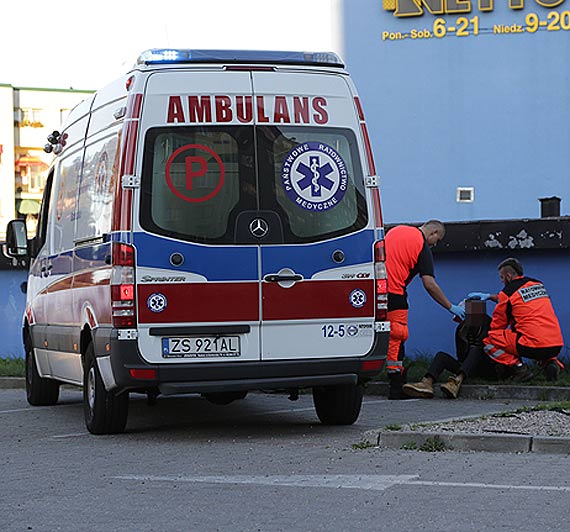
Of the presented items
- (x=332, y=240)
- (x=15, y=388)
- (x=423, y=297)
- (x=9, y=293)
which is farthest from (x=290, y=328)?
(x=9, y=293)

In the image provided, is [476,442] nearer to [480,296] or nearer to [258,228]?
[258,228]

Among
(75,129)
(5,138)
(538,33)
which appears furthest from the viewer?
(5,138)

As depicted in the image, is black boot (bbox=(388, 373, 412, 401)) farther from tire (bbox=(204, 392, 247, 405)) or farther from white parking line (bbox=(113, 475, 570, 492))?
white parking line (bbox=(113, 475, 570, 492))

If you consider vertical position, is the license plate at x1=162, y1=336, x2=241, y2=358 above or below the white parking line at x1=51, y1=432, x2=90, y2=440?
above

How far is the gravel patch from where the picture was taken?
29.0 feet

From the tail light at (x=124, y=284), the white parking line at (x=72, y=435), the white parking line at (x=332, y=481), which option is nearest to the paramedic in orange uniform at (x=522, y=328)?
the white parking line at (x=72, y=435)

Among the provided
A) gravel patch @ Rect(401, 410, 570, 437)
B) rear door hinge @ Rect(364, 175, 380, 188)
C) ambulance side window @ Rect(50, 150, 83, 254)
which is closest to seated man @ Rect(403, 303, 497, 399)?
gravel patch @ Rect(401, 410, 570, 437)

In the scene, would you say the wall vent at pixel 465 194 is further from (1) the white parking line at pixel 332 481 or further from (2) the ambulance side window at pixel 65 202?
(1) the white parking line at pixel 332 481

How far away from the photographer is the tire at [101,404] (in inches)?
389

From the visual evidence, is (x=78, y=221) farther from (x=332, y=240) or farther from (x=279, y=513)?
(x=279, y=513)

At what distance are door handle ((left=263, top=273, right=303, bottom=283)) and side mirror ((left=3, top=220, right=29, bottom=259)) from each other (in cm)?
390

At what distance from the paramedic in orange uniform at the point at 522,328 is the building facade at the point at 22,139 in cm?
8962

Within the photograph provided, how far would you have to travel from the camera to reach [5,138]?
331 feet

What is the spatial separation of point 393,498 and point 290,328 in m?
2.92
